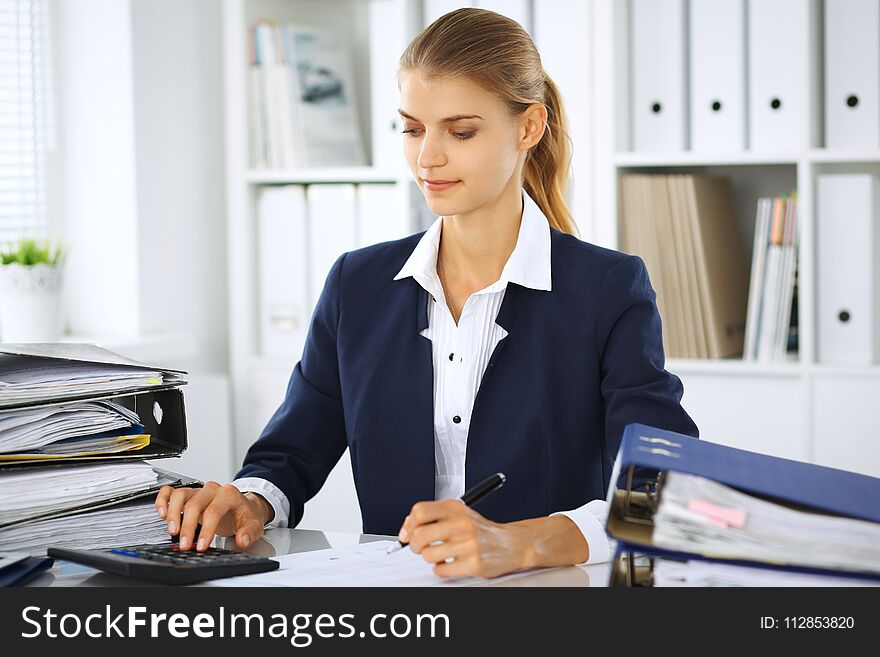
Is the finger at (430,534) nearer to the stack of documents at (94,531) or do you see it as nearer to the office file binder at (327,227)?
the stack of documents at (94,531)

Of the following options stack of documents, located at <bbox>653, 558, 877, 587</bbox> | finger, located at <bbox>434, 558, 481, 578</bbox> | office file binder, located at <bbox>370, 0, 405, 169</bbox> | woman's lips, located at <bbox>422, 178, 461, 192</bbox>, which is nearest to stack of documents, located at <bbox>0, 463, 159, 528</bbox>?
finger, located at <bbox>434, 558, 481, 578</bbox>

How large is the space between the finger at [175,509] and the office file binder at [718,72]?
159cm

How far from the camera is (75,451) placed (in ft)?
3.67

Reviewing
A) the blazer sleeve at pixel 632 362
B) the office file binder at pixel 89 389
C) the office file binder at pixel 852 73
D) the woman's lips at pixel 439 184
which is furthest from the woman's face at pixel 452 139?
the office file binder at pixel 852 73

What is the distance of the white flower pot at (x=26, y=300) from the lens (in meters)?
2.25

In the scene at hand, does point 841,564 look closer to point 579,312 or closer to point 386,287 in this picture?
point 579,312

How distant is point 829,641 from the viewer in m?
0.80

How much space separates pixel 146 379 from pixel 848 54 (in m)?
1.71

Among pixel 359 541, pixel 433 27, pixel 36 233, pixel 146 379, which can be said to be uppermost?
pixel 433 27

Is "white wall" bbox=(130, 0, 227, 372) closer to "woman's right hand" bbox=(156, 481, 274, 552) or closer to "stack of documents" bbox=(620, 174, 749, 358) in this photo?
"stack of documents" bbox=(620, 174, 749, 358)

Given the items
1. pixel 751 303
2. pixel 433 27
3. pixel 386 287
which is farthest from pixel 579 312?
pixel 751 303

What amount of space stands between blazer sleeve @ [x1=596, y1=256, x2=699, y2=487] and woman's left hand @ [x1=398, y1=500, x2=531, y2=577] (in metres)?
0.33

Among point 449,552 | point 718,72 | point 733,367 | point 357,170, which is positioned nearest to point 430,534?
point 449,552

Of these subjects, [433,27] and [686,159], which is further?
[686,159]
